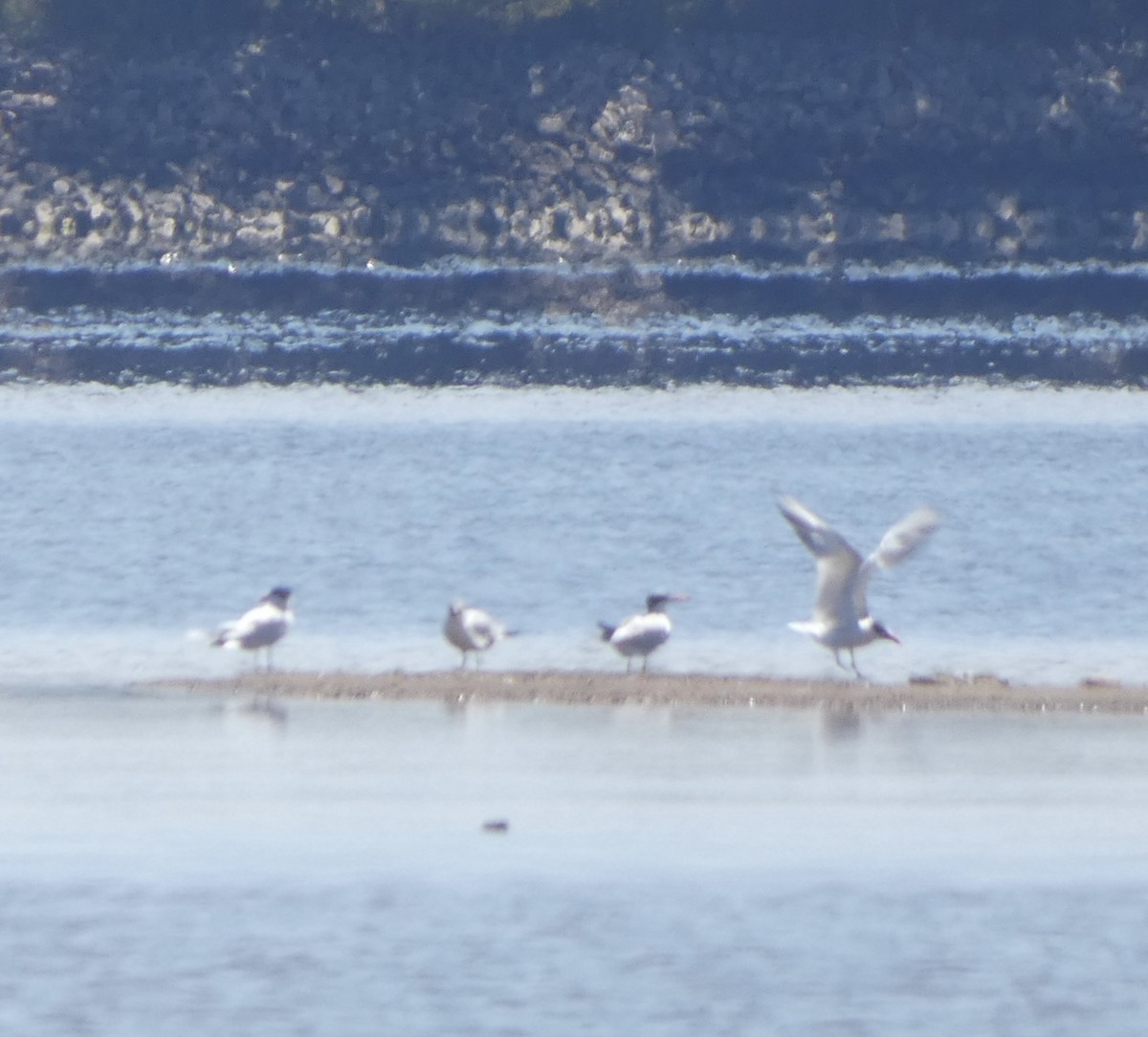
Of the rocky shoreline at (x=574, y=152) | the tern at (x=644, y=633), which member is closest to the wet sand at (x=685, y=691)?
the tern at (x=644, y=633)

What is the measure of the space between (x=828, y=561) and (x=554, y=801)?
3730 millimetres

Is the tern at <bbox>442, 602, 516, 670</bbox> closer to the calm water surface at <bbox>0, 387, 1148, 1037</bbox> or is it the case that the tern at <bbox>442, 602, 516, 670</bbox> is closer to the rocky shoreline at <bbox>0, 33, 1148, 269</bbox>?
the calm water surface at <bbox>0, 387, 1148, 1037</bbox>

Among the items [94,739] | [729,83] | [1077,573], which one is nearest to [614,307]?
[729,83]

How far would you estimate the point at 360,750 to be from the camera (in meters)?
14.1

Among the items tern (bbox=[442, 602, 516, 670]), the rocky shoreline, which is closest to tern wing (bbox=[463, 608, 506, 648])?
tern (bbox=[442, 602, 516, 670])

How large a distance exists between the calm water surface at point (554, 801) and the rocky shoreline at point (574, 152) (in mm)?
37683

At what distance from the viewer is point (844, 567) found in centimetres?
1627

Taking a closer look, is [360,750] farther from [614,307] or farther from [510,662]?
[614,307]

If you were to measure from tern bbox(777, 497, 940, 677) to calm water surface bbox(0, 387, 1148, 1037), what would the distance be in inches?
29.6

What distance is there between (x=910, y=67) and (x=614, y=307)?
74.1ft

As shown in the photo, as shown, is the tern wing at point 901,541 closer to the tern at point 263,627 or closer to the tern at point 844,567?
the tern at point 844,567

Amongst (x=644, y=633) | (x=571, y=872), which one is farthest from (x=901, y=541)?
(x=571, y=872)

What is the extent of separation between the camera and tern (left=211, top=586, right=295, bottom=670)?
1656 centimetres

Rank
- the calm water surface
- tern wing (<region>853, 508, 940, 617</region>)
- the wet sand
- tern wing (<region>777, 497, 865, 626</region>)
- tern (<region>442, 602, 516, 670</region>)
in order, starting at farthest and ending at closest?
tern (<region>442, 602, 516, 670</region>) → tern wing (<region>853, 508, 940, 617</region>) → tern wing (<region>777, 497, 865, 626</region>) → the wet sand → the calm water surface
